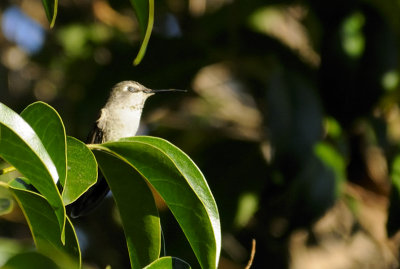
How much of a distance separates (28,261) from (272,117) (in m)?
2.63

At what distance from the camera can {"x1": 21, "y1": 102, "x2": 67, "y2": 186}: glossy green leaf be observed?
5.68ft

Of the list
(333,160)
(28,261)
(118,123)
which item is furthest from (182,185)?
(333,160)

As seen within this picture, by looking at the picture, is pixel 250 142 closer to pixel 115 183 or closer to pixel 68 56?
pixel 68 56

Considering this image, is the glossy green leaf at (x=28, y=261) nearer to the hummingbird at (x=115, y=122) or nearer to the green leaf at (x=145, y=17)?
the green leaf at (x=145, y=17)

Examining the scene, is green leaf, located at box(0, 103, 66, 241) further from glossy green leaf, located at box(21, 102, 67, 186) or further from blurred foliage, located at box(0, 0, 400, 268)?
blurred foliage, located at box(0, 0, 400, 268)

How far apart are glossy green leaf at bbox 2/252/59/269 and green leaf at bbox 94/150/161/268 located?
0.82 metres

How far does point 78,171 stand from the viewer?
182 cm

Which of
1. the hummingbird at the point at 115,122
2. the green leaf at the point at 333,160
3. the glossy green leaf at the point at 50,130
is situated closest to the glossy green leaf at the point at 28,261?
the glossy green leaf at the point at 50,130

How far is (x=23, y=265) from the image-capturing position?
46.6 inches

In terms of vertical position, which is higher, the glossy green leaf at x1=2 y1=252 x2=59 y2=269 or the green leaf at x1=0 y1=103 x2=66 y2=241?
the glossy green leaf at x1=2 y1=252 x2=59 y2=269

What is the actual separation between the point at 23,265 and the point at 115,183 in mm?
877

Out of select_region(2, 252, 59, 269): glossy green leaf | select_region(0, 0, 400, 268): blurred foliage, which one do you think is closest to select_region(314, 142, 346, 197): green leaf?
select_region(0, 0, 400, 268): blurred foliage

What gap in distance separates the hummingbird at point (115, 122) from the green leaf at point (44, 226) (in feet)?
3.72

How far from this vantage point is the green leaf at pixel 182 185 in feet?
6.10
